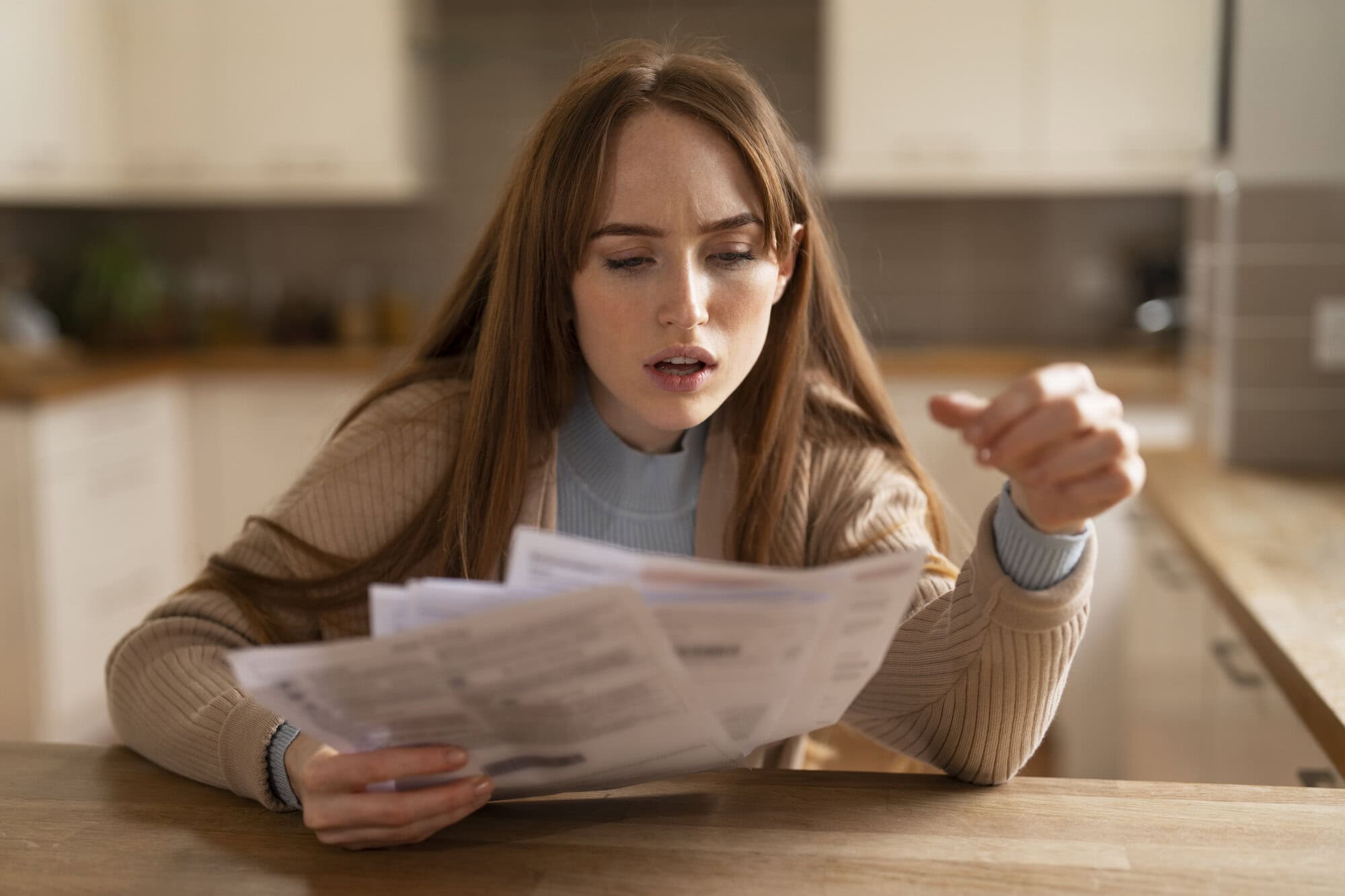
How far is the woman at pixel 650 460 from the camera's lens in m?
0.92

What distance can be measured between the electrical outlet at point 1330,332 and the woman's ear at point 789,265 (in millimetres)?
1591

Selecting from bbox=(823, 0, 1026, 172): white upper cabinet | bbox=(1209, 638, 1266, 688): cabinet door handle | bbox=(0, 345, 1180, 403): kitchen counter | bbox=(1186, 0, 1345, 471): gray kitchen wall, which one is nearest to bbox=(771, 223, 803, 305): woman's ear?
bbox=(1209, 638, 1266, 688): cabinet door handle

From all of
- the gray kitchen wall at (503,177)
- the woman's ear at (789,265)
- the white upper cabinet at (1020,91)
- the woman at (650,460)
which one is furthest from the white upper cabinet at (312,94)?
the woman's ear at (789,265)

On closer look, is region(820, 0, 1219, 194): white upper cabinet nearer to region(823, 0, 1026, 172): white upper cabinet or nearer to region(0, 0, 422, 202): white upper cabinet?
region(823, 0, 1026, 172): white upper cabinet

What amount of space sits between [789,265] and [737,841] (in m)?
0.62

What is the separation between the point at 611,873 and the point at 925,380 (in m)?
2.91

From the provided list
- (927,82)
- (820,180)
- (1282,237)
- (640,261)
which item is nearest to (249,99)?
(820,180)

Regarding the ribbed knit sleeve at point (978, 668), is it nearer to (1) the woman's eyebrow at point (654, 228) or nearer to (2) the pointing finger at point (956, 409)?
(2) the pointing finger at point (956, 409)

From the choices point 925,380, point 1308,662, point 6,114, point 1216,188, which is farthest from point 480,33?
point 1308,662

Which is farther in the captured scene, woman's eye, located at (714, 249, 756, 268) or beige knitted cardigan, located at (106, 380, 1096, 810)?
woman's eye, located at (714, 249, 756, 268)

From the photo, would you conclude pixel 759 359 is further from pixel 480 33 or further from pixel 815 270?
pixel 480 33

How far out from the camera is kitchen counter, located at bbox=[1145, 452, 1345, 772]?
1346 mm

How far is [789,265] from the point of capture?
4.40ft

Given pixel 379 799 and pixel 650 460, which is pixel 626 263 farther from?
pixel 379 799
